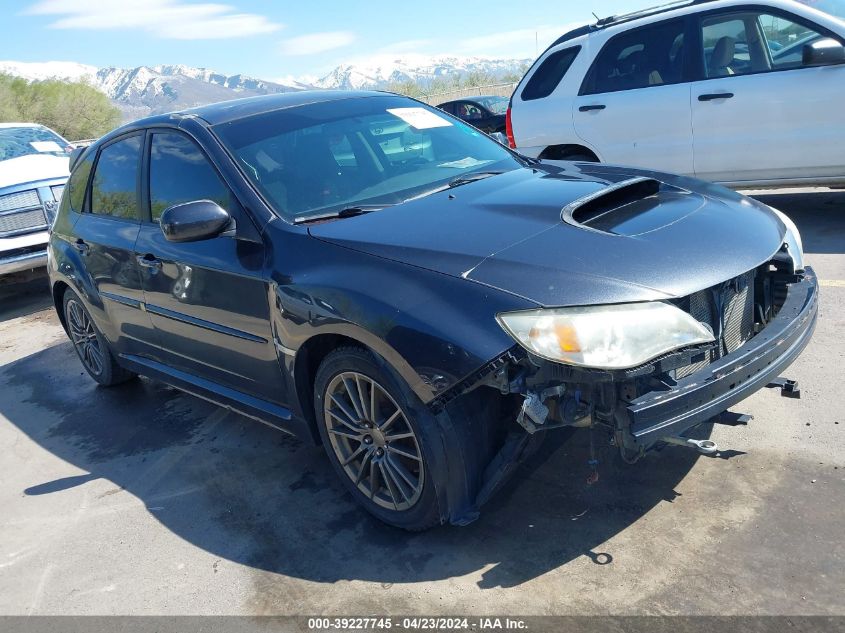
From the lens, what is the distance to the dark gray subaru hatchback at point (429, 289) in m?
2.51

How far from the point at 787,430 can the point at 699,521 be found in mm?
864

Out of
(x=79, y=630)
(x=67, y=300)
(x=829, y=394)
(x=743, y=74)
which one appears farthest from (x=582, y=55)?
(x=79, y=630)

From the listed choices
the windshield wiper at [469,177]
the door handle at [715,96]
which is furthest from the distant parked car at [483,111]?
the windshield wiper at [469,177]

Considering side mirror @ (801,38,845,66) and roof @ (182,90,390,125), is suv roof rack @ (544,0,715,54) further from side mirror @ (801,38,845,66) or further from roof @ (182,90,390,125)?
roof @ (182,90,390,125)

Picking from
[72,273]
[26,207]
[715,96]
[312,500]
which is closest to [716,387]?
[312,500]

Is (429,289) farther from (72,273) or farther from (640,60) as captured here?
(640,60)

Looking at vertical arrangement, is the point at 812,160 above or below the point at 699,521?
above

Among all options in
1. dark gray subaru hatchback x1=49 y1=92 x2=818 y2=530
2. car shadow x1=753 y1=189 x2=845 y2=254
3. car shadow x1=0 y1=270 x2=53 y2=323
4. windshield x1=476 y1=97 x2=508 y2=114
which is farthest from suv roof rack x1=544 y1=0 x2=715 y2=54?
windshield x1=476 y1=97 x2=508 y2=114

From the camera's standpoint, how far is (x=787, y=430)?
11.4 ft

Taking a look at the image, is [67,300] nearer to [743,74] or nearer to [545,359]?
[545,359]

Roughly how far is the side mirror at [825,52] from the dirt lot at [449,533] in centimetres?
252

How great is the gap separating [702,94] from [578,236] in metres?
4.44

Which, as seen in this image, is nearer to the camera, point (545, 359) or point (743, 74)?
point (545, 359)

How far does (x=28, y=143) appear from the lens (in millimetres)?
10039
